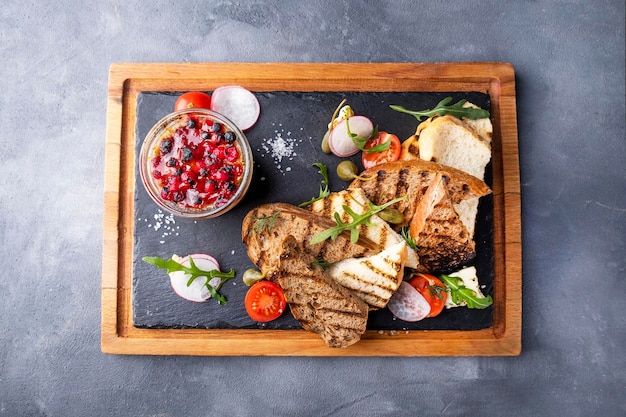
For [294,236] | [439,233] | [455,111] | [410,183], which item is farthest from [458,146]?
[294,236]

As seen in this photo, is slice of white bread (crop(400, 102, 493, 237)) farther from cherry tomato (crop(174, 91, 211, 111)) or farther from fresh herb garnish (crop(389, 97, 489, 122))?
cherry tomato (crop(174, 91, 211, 111))

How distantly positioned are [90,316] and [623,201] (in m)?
3.50

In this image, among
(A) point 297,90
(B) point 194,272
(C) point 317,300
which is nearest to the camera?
(C) point 317,300

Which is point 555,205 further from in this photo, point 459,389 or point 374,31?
point 374,31

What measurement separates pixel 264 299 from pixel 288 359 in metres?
0.49

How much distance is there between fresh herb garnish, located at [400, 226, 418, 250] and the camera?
3.24m

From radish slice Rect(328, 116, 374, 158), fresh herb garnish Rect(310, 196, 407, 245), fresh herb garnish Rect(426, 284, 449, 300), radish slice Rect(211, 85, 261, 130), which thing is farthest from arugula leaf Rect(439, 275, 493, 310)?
radish slice Rect(211, 85, 261, 130)

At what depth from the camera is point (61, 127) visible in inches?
142

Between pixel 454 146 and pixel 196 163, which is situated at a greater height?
pixel 454 146

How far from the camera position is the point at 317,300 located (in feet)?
10.2

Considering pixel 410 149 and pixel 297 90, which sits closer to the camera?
pixel 410 149

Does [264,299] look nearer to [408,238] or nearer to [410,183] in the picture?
[408,238]

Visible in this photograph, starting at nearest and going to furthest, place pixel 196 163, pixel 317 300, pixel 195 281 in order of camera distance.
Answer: pixel 196 163, pixel 317 300, pixel 195 281

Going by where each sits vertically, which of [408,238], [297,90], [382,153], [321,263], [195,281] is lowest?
[195,281]
